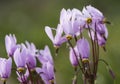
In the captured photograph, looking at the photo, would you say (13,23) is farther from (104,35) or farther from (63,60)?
(104,35)

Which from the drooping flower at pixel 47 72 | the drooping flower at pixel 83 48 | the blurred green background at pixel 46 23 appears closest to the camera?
the drooping flower at pixel 83 48

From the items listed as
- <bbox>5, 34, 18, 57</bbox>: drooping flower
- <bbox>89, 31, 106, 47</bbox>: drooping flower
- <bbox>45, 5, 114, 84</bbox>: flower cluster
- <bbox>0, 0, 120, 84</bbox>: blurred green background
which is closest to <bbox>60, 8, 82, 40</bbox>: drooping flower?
<bbox>45, 5, 114, 84</bbox>: flower cluster

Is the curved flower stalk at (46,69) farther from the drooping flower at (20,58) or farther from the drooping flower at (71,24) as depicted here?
the drooping flower at (71,24)

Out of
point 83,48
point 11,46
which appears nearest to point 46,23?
point 11,46

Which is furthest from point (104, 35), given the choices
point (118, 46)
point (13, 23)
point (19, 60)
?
point (13, 23)

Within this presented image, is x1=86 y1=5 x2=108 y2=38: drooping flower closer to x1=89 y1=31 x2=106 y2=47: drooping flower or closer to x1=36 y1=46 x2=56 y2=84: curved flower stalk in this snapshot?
x1=89 y1=31 x2=106 y2=47: drooping flower

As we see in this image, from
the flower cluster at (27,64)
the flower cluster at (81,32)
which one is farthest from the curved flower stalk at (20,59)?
the flower cluster at (81,32)

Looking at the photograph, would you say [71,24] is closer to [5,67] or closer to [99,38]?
[99,38]
